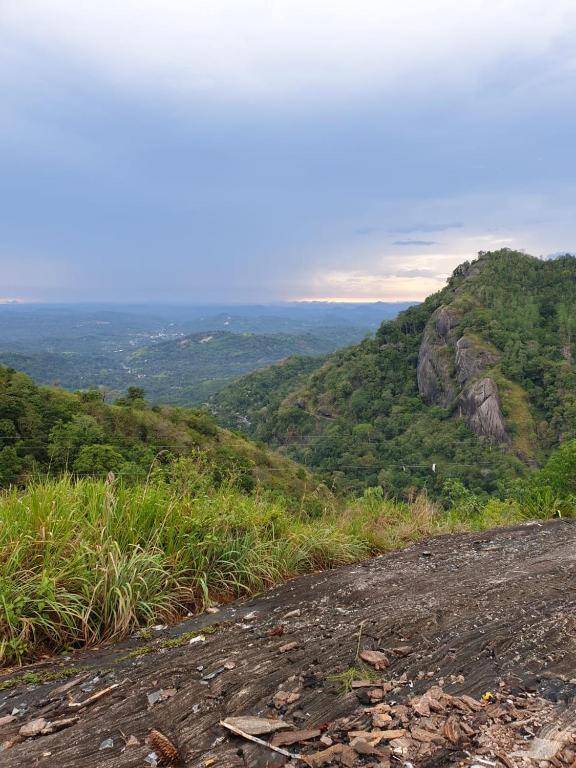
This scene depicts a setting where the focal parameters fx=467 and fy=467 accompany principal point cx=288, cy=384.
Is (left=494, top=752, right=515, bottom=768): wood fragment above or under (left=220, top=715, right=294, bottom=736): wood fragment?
above

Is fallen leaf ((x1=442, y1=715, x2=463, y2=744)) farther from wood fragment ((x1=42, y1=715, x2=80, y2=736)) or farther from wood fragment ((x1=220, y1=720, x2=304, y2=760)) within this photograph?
wood fragment ((x1=42, y1=715, x2=80, y2=736))

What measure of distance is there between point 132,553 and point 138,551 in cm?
9

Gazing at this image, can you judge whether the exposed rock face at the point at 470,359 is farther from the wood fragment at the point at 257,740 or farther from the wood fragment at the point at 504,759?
the wood fragment at the point at 257,740

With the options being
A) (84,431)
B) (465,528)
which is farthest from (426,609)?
(84,431)

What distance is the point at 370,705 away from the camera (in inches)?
87.0

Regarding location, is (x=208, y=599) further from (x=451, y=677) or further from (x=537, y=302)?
(x=537, y=302)

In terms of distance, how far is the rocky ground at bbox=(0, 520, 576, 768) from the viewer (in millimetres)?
1923

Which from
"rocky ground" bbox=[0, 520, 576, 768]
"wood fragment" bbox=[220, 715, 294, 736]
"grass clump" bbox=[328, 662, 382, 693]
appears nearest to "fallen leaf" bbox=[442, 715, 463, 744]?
"rocky ground" bbox=[0, 520, 576, 768]

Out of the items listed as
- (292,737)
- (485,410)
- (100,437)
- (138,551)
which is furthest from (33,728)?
(485,410)

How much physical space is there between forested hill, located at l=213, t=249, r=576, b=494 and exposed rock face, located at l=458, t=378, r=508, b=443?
14cm

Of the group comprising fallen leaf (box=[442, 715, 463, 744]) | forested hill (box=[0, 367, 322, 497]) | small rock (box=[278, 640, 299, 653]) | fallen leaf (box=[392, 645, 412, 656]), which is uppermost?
fallen leaf (box=[442, 715, 463, 744])

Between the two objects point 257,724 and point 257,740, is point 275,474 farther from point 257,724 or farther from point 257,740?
point 257,740

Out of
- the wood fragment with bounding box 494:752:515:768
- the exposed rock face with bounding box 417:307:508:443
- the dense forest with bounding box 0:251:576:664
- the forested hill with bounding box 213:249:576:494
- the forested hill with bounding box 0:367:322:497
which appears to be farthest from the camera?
the exposed rock face with bounding box 417:307:508:443

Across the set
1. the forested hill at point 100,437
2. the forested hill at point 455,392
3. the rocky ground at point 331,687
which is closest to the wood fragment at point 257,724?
the rocky ground at point 331,687
